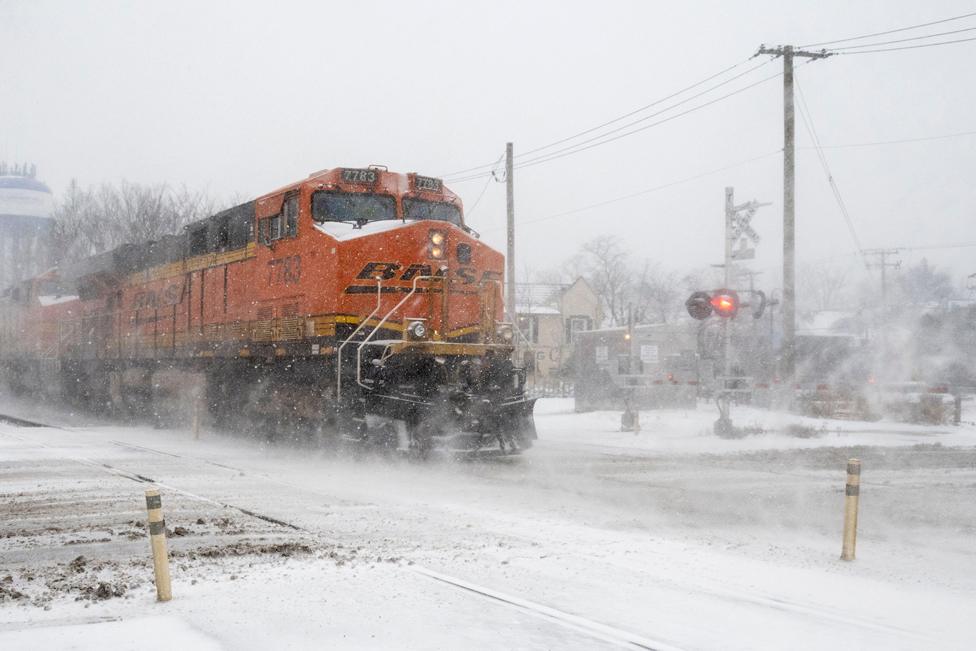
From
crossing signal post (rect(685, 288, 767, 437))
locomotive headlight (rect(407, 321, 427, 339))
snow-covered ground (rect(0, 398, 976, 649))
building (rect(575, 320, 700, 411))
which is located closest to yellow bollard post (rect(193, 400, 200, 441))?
snow-covered ground (rect(0, 398, 976, 649))

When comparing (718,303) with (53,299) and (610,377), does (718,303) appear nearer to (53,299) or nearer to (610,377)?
(610,377)

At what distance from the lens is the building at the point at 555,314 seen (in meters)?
75.2

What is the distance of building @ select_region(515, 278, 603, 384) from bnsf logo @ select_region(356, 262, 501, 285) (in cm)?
5079

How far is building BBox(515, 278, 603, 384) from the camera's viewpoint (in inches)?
2960

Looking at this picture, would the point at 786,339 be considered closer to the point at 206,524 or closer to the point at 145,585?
the point at 206,524

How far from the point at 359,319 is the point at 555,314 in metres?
64.2

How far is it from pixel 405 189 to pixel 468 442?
4582mm

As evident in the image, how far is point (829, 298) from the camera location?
1884cm

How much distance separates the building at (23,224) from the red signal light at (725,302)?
52967 mm

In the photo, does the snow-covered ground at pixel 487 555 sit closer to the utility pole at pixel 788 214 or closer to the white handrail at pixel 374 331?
the white handrail at pixel 374 331

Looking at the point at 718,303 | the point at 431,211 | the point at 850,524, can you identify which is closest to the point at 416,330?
the point at 431,211

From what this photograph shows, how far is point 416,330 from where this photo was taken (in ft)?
45.3

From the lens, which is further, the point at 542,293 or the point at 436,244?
the point at 542,293

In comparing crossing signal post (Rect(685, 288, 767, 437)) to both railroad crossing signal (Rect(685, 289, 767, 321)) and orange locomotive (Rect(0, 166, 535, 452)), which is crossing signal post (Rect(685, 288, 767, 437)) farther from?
orange locomotive (Rect(0, 166, 535, 452))
